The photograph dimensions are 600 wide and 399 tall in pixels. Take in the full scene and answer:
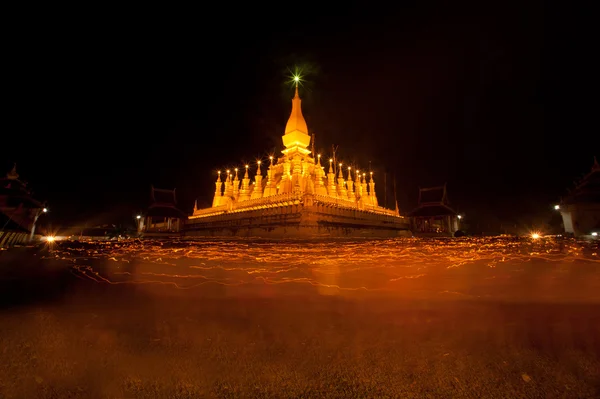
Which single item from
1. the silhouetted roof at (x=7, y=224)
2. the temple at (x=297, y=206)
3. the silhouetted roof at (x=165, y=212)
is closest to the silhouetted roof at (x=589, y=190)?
the temple at (x=297, y=206)

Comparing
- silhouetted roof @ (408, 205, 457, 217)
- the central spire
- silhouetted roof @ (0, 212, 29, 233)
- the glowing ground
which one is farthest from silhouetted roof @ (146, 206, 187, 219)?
the glowing ground

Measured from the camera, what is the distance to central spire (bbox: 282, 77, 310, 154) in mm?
35000

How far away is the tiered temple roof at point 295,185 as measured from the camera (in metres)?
28.5

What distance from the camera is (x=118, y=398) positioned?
6.44 feet

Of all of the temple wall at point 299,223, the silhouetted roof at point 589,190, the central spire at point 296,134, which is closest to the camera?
the temple wall at point 299,223

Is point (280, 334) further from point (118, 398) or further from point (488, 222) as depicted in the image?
point (488, 222)

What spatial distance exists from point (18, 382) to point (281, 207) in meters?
23.8

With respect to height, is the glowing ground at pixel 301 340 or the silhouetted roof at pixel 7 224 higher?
the silhouetted roof at pixel 7 224

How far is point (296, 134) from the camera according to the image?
34938mm

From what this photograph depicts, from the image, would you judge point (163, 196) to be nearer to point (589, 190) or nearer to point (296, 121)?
point (296, 121)

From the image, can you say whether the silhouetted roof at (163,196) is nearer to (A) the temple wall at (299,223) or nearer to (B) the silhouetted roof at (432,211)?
(A) the temple wall at (299,223)

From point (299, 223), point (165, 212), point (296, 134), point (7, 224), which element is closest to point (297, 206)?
point (299, 223)

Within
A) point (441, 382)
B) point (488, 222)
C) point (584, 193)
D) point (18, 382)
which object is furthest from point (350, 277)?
point (488, 222)

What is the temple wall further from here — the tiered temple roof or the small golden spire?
the small golden spire
